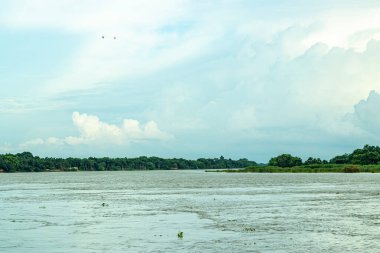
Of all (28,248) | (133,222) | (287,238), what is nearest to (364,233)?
(287,238)

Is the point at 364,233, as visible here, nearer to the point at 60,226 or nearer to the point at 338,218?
the point at 338,218

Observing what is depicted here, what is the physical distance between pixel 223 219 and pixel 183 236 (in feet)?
30.7

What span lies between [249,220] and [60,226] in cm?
1307

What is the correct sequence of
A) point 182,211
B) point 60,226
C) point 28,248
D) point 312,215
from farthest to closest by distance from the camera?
point 182,211 → point 312,215 → point 60,226 → point 28,248

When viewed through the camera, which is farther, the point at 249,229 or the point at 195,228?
the point at 195,228

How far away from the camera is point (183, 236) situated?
32.4 metres

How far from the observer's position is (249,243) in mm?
29672

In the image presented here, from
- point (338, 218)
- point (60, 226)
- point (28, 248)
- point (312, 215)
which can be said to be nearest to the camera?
point (28, 248)

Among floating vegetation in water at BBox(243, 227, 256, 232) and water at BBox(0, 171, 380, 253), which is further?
floating vegetation in water at BBox(243, 227, 256, 232)

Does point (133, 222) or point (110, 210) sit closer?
point (133, 222)

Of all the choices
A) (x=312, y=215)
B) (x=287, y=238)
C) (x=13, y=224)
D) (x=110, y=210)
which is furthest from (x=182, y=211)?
(x=287, y=238)

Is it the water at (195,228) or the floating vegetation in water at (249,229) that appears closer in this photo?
the water at (195,228)

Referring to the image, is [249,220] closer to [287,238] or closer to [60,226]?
[287,238]

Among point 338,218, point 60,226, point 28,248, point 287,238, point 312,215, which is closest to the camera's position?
point 28,248
